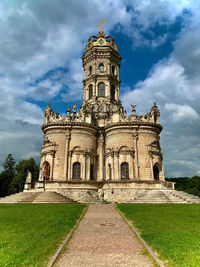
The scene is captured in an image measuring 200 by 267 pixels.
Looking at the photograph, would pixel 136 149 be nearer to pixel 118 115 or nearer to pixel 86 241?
pixel 118 115

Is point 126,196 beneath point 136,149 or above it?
beneath

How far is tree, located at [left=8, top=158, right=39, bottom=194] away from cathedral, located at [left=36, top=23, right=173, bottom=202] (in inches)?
842

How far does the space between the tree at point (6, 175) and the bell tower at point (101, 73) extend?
99.3 ft

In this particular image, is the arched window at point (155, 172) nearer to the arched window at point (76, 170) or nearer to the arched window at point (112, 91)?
the arched window at point (76, 170)

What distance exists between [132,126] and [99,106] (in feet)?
33.7

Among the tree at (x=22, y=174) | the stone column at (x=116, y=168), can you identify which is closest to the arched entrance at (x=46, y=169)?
the stone column at (x=116, y=168)

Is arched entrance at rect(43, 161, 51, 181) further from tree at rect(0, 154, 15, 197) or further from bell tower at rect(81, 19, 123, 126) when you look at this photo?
tree at rect(0, 154, 15, 197)

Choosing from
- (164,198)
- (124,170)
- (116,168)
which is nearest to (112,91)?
(116,168)

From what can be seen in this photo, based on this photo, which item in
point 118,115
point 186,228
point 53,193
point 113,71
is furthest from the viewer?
point 113,71

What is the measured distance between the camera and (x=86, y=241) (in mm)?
7727

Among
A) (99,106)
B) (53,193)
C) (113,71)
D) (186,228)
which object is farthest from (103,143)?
(186,228)

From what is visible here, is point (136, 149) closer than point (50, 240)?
No

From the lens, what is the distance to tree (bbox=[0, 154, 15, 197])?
5371cm

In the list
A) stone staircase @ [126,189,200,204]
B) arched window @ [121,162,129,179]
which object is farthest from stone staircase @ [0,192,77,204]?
arched window @ [121,162,129,179]
